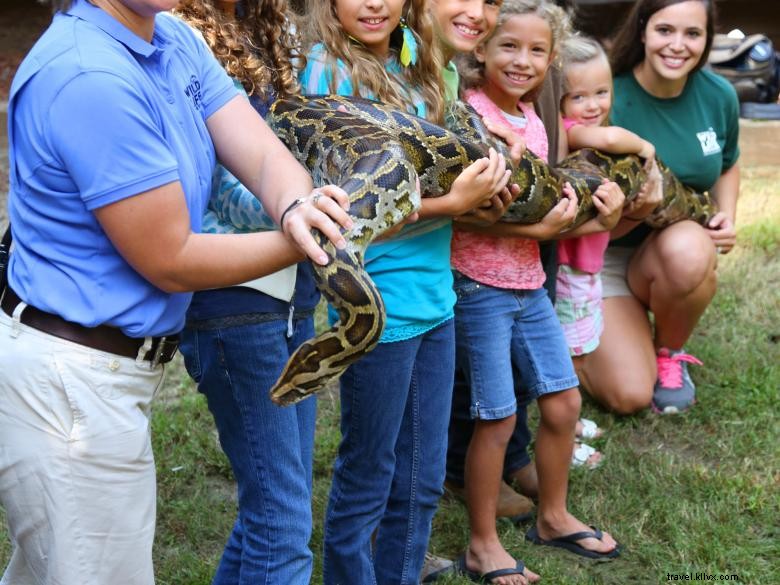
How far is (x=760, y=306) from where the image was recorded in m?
6.41

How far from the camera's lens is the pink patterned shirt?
3777 mm

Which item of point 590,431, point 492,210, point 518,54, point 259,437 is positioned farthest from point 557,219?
point 259,437

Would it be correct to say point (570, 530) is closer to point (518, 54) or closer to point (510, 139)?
point (510, 139)

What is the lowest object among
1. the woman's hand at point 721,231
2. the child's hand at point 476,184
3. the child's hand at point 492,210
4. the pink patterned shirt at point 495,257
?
the woman's hand at point 721,231

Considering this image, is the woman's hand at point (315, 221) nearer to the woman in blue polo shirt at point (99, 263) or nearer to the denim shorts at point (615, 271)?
the woman in blue polo shirt at point (99, 263)

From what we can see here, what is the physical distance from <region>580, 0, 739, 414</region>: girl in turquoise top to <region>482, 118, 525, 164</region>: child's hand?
1684 mm

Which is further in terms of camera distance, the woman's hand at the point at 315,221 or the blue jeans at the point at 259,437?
the blue jeans at the point at 259,437

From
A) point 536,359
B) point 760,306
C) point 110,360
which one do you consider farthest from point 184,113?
point 760,306

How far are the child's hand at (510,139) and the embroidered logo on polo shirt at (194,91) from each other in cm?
152

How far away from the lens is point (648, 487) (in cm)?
454

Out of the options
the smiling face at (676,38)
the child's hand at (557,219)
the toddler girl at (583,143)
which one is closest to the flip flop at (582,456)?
the toddler girl at (583,143)

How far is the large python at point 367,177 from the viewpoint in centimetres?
255

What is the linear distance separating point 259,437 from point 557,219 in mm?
1712

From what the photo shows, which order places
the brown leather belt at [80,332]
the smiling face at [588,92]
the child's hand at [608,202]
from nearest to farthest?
1. the brown leather belt at [80,332]
2. the child's hand at [608,202]
3. the smiling face at [588,92]
